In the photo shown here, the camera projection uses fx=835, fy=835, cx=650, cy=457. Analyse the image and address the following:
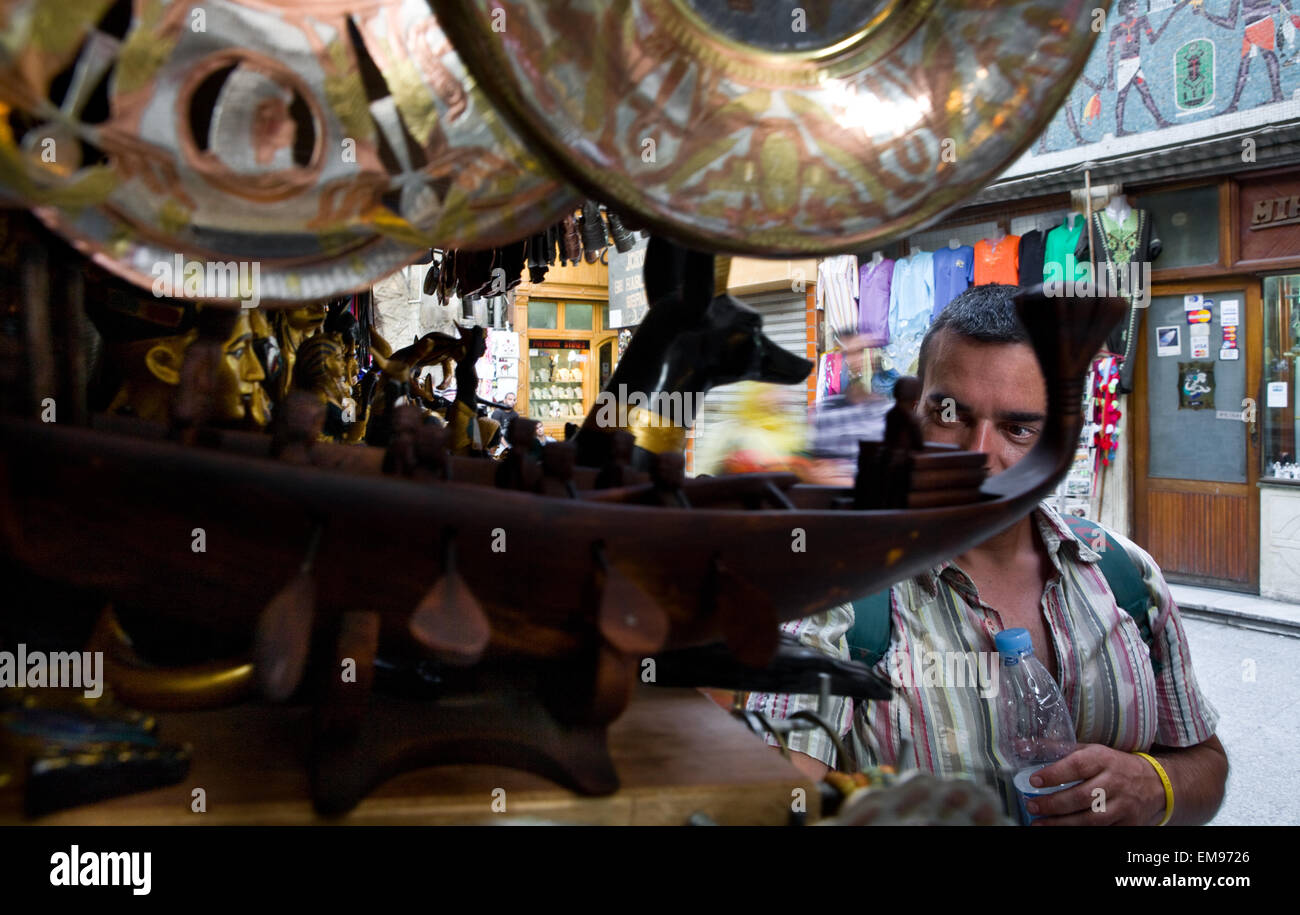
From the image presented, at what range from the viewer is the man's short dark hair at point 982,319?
153cm

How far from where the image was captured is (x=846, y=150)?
622 millimetres

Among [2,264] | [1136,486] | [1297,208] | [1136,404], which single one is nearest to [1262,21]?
[1297,208]

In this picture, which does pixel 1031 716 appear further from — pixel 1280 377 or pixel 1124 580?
pixel 1280 377

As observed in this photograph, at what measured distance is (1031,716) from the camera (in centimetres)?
139

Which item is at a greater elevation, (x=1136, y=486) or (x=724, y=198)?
(x=724, y=198)

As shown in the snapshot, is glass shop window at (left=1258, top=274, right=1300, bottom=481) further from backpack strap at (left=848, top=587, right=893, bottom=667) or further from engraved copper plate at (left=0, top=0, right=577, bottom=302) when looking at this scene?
engraved copper plate at (left=0, top=0, right=577, bottom=302)

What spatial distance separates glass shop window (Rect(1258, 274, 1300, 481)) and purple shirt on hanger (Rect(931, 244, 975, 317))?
1.96 metres

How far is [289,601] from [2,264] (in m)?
0.44

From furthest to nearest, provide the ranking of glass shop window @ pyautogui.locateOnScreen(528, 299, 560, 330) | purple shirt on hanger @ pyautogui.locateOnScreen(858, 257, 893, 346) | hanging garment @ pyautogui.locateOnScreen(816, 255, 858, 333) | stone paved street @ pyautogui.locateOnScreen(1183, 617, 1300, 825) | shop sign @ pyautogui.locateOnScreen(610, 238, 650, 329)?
glass shop window @ pyautogui.locateOnScreen(528, 299, 560, 330) → shop sign @ pyautogui.locateOnScreen(610, 238, 650, 329) → purple shirt on hanger @ pyautogui.locateOnScreen(858, 257, 893, 346) → hanging garment @ pyautogui.locateOnScreen(816, 255, 858, 333) → stone paved street @ pyautogui.locateOnScreen(1183, 617, 1300, 825)

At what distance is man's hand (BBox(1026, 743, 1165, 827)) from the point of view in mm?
1182

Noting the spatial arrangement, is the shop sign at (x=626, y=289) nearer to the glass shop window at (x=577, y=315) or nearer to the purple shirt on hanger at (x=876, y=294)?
the purple shirt on hanger at (x=876, y=294)

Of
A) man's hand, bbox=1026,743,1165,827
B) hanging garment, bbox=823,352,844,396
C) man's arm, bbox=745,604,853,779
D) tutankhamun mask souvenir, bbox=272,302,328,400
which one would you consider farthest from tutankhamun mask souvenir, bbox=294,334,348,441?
hanging garment, bbox=823,352,844,396

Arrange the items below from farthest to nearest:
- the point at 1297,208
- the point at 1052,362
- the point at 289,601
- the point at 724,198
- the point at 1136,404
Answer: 1. the point at 1136,404
2. the point at 1297,208
3. the point at 1052,362
4. the point at 724,198
5. the point at 289,601
